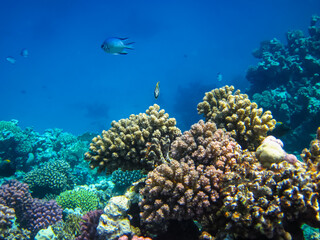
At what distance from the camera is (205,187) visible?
281 centimetres

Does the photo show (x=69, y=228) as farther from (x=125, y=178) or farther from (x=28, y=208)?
(x=125, y=178)

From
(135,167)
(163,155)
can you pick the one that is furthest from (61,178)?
(163,155)

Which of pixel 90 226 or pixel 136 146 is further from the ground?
pixel 136 146

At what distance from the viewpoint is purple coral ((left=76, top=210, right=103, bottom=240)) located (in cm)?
381

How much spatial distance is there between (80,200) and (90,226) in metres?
4.13

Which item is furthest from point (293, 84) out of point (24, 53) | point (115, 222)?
point (24, 53)

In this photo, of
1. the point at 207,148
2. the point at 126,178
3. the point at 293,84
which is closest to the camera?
the point at 207,148

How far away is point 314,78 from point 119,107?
74.4 metres

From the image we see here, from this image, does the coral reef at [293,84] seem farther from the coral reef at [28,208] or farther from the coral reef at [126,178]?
the coral reef at [28,208]

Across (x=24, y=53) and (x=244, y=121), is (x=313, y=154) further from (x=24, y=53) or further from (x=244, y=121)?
(x=24, y=53)

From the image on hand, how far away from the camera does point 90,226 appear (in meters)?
3.99

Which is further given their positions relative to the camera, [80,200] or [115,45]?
[80,200]

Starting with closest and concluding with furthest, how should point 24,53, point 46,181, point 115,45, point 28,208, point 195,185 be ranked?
point 195,185 → point 115,45 → point 28,208 → point 46,181 → point 24,53

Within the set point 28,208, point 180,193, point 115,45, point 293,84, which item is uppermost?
point 293,84
